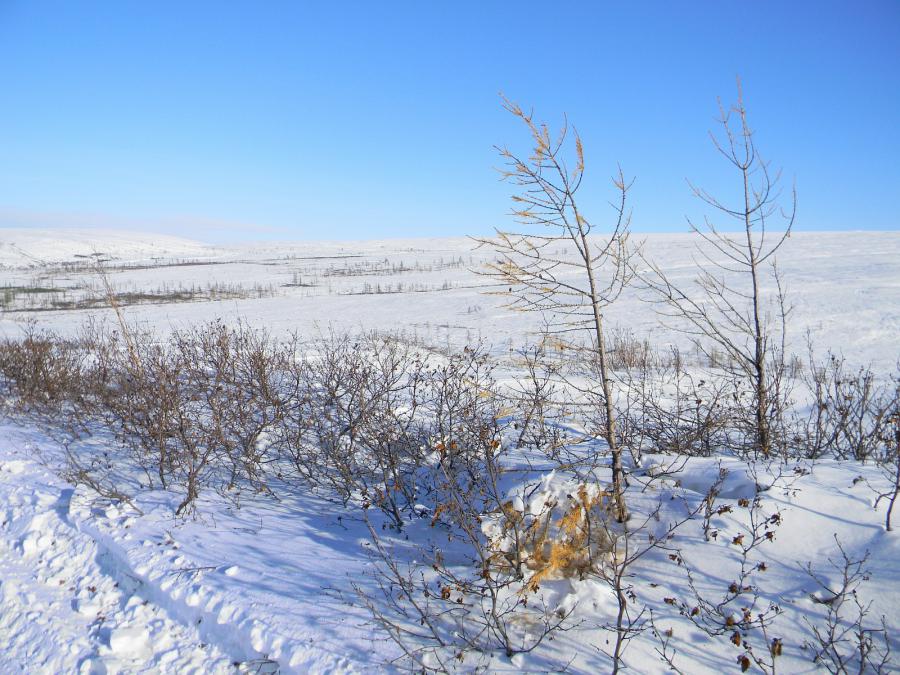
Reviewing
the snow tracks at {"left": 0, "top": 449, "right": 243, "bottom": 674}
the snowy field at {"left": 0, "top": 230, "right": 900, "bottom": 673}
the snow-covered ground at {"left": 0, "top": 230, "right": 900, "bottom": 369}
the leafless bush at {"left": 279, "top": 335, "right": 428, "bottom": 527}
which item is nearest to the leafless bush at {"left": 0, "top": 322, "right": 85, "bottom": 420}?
the snowy field at {"left": 0, "top": 230, "right": 900, "bottom": 673}

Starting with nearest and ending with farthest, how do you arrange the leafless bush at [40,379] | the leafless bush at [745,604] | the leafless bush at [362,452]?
the leafless bush at [745,604] → the leafless bush at [362,452] → the leafless bush at [40,379]

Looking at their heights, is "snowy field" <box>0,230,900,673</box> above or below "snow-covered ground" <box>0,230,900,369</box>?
below

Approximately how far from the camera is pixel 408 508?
482 cm

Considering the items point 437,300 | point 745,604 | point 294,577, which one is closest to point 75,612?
point 294,577

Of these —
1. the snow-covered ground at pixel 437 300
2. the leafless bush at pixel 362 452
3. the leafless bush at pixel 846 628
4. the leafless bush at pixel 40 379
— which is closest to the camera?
the leafless bush at pixel 846 628

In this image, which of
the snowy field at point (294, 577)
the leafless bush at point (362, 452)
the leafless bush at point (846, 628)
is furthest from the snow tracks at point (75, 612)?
the leafless bush at point (846, 628)

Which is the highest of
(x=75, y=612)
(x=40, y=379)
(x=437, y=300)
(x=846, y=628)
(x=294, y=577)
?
(x=437, y=300)

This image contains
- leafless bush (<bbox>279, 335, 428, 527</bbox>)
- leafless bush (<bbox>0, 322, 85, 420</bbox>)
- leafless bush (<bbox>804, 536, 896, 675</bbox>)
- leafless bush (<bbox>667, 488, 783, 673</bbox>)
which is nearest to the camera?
leafless bush (<bbox>804, 536, 896, 675</bbox>)

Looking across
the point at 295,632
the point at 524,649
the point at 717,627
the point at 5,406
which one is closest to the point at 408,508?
the point at 295,632

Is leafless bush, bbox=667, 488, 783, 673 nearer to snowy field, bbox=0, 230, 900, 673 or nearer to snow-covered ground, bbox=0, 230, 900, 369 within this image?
snowy field, bbox=0, 230, 900, 673

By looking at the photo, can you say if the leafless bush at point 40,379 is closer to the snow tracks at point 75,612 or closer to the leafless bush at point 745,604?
the snow tracks at point 75,612

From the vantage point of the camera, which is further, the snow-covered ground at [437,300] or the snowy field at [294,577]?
the snow-covered ground at [437,300]

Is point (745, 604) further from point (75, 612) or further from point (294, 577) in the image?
point (75, 612)

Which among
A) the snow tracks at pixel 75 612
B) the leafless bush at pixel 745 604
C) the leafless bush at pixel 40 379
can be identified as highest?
the leafless bush at pixel 40 379
